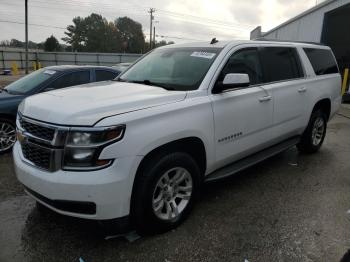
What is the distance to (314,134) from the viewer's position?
18.6ft

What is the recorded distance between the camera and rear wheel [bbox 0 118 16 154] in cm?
564

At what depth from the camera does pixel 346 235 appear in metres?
3.19

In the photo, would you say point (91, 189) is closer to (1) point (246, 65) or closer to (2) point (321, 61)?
(1) point (246, 65)

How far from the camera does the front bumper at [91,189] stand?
8.38 feet

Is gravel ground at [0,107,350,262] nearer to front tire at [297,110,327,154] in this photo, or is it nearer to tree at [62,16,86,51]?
front tire at [297,110,327,154]

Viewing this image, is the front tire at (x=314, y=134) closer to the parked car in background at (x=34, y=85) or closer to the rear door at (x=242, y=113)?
the rear door at (x=242, y=113)

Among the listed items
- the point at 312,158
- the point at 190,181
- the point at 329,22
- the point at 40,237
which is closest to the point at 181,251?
the point at 190,181

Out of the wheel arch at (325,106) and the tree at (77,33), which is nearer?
the wheel arch at (325,106)

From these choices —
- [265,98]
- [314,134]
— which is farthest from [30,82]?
[314,134]

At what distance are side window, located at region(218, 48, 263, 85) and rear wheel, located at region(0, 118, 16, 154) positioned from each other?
4040mm

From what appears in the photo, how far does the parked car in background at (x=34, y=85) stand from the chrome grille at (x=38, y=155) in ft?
10.1

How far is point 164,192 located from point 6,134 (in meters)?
3.88

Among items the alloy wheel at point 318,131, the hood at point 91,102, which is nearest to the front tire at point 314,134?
the alloy wheel at point 318,131

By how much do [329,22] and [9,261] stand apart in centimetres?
1695
